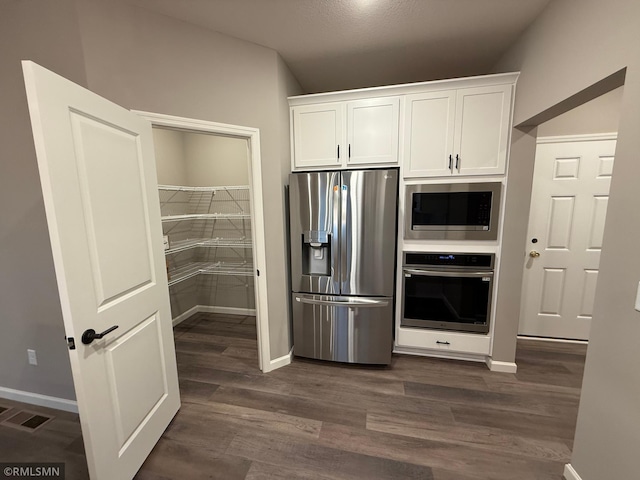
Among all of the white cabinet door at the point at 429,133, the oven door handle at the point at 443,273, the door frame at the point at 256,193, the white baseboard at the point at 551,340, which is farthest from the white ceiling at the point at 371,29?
the white baseboard at the point at 551,340

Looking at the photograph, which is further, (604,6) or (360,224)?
(360,224)

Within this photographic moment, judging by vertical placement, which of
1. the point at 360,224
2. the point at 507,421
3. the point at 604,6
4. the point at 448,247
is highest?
the point at 604,6

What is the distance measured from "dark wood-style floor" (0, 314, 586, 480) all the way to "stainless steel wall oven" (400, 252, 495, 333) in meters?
0.45

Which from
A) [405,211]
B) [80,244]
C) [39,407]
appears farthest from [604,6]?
[39,407]

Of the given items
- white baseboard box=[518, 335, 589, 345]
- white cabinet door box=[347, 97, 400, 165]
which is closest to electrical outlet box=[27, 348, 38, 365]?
white cabinet door box=[347, 97, 400, 165]

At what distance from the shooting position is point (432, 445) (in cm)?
160

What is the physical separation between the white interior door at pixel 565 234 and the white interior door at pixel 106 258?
3.50m

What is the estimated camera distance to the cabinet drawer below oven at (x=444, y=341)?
2.29 metres

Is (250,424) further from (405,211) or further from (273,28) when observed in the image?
(273,28)

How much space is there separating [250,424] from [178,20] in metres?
2.83

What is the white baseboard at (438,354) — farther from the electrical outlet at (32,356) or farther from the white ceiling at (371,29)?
the electrical outlet at (32,356)

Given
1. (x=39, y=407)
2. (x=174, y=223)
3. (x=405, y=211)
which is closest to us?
(x=39, y=407)

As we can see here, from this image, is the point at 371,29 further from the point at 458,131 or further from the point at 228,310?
the point at 228,310

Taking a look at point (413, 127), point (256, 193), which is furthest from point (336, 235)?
point (413, 127)
